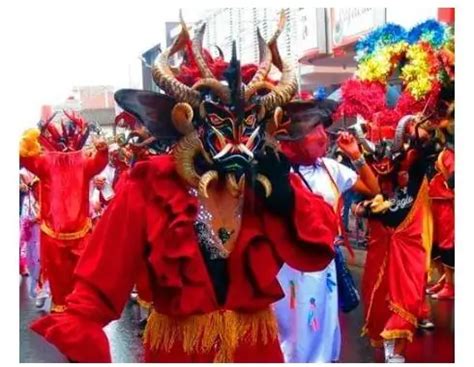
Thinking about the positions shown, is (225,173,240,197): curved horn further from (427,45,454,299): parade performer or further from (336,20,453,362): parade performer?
(336,20,453,362): parade performer

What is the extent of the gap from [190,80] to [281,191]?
0.59m

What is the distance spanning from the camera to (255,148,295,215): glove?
3.57 m

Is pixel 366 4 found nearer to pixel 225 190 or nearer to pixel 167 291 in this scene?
pixel 225 190

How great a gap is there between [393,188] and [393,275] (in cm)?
62

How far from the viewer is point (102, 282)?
11.0 feet

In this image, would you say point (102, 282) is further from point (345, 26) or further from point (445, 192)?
point (345, 26)

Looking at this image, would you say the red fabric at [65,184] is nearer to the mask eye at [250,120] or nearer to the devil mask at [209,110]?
the devil mask at [209,110]

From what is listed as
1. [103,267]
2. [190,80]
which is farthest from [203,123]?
[103,267]

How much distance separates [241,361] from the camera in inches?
140

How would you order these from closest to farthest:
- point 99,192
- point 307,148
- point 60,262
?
1. point 307,148
2. point 60,262
3. point 99,192

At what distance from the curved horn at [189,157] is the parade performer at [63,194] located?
150 inches

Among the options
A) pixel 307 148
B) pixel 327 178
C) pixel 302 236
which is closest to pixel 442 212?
pixel 327 178

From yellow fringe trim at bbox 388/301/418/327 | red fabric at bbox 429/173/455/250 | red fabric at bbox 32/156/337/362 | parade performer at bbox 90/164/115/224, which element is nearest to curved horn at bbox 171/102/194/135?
→ red fabric at bbox 32/156/337/362

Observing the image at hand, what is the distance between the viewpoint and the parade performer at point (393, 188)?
19.1 ft
